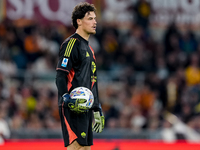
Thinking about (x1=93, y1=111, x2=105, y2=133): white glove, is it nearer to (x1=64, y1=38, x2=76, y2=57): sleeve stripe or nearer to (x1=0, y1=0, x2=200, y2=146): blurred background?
(x1=64, y1=38, x2=76, y2=57): sleeve stripe

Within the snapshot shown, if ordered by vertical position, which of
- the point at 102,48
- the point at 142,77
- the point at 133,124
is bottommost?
the point at 133,124

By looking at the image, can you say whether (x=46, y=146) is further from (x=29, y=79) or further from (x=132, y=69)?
(x=132, y=69)

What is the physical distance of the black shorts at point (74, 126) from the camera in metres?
4.35

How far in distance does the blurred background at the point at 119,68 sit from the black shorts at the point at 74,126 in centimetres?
395

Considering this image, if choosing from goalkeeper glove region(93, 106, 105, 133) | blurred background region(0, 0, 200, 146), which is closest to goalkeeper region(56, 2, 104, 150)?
goalkeeper glove region(93, 106, 105, 133)

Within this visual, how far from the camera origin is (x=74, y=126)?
14.4 feet

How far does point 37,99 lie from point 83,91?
19.6ft

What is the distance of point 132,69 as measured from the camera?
36.4ft

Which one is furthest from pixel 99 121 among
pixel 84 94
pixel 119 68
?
pixel 119 68

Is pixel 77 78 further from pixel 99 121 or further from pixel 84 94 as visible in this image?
pixel 99 121

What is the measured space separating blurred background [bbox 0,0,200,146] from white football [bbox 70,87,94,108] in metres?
4.18

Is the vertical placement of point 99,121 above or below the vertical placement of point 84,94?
below

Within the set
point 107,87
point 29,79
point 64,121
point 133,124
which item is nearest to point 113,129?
point 133,124

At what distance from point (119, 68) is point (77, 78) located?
693cm
